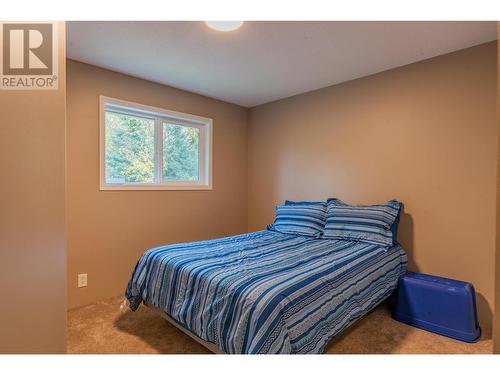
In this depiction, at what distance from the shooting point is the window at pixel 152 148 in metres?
2.69

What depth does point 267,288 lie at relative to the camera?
1413mm

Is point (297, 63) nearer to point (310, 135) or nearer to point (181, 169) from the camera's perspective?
point (310, 135)

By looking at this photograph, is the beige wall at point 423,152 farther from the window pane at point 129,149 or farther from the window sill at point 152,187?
the window pane at point 129,149

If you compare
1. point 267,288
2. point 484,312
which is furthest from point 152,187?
point 484,312

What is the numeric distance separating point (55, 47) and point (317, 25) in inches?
62.1

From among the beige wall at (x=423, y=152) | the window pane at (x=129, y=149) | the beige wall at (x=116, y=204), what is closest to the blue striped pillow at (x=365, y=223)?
the beige wall at (x=423, y=152)

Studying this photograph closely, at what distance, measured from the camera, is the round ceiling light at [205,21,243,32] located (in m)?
1.80

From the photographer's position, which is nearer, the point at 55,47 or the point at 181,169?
the point at 55,47

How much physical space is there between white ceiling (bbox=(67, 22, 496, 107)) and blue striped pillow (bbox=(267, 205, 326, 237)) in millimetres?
1387

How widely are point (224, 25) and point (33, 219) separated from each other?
1640mm

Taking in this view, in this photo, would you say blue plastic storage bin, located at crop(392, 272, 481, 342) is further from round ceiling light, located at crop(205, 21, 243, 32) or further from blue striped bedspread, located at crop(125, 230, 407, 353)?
round ceiling light, located at crop(205, 21, 243, 32)
